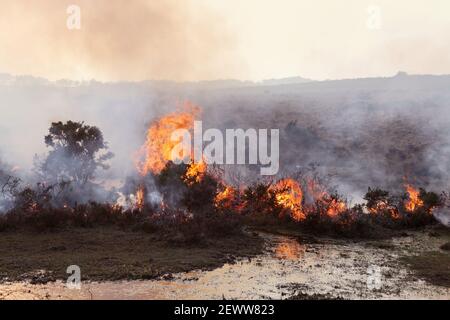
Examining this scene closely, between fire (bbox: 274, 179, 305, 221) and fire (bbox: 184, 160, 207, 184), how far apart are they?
4600 millimetres

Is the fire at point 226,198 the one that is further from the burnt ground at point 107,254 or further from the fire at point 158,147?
the burnt ground at point 107,254

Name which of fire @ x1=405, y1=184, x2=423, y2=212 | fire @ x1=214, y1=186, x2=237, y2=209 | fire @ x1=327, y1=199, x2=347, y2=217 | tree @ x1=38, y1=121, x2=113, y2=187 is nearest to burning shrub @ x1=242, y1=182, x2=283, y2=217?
fire @ x1=214, y1=186, x2=237, y2=209

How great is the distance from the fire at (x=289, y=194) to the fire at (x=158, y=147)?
6.90 metres

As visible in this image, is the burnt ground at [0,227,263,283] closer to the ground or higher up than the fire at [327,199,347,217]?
closer to the ground

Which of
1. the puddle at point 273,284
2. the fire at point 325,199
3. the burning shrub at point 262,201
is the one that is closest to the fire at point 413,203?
the fire at point 325,199

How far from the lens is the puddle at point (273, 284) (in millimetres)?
12953

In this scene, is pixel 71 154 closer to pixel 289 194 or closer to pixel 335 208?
pixel 289 194

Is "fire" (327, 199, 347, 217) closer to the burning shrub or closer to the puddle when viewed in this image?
the burning shrub

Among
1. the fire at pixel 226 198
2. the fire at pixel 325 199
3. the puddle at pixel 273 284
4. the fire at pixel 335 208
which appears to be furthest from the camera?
the fire at pixel 226 198

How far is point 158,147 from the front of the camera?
2903cm

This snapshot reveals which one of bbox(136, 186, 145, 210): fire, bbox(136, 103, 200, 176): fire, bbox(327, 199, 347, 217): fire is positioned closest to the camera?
bbox(327, 199, 347, 217): fire

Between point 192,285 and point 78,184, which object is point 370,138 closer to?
point 78,184

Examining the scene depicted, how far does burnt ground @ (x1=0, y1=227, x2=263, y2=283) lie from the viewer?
14781mm

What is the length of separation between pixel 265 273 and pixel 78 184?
641 inches
